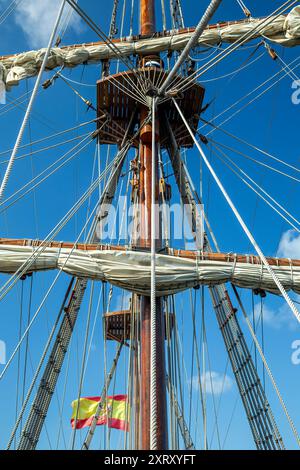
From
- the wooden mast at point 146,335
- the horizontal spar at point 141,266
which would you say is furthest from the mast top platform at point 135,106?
the horizontal spar at point 141,266

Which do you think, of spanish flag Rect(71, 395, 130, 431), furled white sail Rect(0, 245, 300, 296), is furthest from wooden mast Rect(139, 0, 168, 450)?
spanish flag Rect(71, 395, 130, 431)

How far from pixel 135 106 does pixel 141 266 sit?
5.02 meters

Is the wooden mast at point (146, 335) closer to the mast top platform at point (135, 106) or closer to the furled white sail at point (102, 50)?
the mast top platform at point (135, 106)

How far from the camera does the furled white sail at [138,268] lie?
852 cm

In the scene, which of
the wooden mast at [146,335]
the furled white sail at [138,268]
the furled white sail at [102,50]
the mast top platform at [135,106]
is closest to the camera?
the wooden mast at [146,335]

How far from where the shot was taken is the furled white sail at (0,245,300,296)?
27.9 feet

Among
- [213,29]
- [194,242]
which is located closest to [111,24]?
[213,29]

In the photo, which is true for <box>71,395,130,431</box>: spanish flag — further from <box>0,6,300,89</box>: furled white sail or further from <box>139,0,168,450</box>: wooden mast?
<box>0,6,300,89</box>: furled white sail

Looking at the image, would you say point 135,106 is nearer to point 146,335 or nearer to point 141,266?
point 141,266

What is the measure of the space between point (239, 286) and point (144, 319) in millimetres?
1964

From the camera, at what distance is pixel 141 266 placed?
8.51 metres

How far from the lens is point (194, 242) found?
11336 millimetres

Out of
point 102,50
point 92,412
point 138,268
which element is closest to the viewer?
point 138,268

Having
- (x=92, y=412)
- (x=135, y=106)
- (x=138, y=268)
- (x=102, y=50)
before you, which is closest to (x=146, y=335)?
(x=138, y=268)
